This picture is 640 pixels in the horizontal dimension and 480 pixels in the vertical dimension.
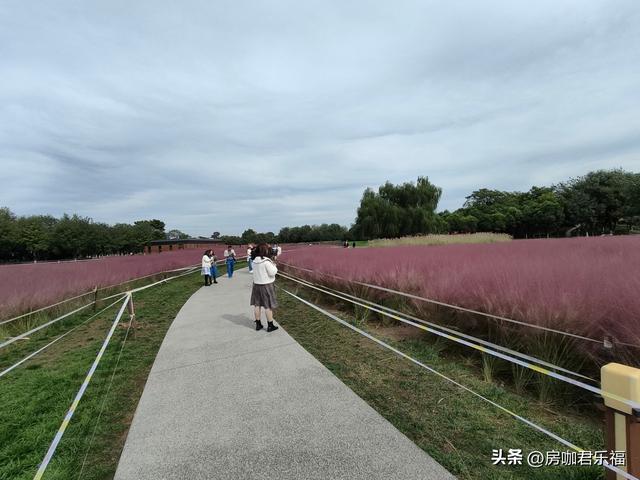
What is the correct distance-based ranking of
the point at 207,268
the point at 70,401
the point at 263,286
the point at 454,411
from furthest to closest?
the point at 207,268, the point at 263,286, the point at 70,401, the point at 454,411

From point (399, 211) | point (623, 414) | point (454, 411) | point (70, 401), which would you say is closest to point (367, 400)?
point (454, 411)

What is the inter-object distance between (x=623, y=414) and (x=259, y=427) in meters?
2.49

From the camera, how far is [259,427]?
108 inches

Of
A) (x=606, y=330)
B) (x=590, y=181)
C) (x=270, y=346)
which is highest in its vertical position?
(x=590, y=181)

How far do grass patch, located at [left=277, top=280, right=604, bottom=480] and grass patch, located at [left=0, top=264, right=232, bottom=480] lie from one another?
2.37 m

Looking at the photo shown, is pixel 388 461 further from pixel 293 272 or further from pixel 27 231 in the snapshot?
pixel 27 231

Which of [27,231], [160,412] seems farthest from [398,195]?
[27,231]

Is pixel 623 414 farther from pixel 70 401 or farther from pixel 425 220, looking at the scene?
pixel 425 220

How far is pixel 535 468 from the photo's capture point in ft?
7.06

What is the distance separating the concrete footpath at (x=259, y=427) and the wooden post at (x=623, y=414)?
1.05m

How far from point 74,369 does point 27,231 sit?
2681 inches

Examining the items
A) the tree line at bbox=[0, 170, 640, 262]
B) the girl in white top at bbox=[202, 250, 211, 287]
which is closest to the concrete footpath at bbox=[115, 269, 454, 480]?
the girl in white top at bbox=[202, 250, 211, 287]

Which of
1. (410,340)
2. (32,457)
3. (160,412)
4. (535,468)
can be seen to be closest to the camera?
(535,468)

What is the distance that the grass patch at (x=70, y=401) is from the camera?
8.16 ft
